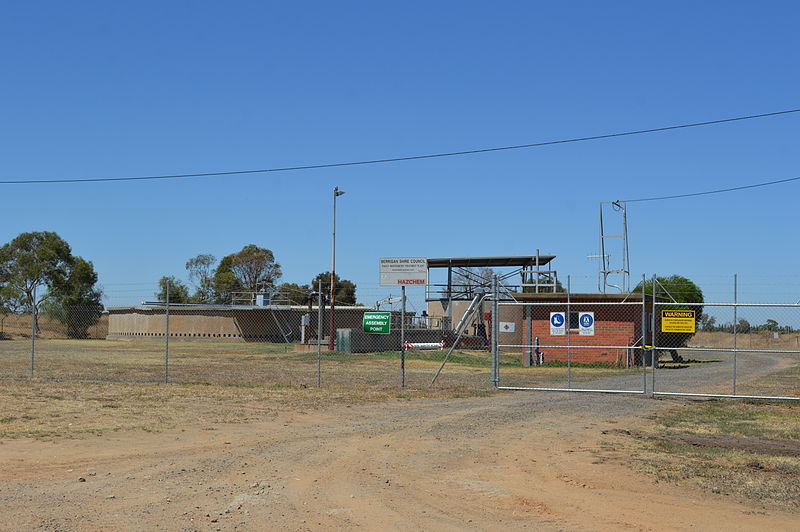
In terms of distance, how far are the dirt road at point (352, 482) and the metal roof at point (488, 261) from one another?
143 ft

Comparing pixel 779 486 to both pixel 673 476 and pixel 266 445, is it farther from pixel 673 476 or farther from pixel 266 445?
pixel 266 445

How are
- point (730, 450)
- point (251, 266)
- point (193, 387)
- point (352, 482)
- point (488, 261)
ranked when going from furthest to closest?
point (251, 266), point (488, 261), point (193, 387), point (730, 450), point (352, 482)

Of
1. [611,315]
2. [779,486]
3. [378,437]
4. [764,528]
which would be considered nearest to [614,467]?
[779,486]

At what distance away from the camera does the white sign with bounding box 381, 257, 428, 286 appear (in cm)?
1984

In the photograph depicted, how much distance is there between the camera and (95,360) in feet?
107

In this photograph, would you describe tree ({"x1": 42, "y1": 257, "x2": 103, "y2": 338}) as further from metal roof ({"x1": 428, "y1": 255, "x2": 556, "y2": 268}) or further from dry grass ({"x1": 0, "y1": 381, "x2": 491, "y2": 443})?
dry grass ({"x1": 0, "y1": 381, "x2": 491, "y2": 443})

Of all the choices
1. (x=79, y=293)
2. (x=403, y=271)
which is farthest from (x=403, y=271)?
(x=79, y=293)

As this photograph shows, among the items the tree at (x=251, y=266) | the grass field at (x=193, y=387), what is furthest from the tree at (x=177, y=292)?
the grass field at (x=193, y=387)

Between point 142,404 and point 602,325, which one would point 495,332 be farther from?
point 602,325

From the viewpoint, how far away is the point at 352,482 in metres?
8.77

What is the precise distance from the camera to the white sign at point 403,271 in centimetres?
1984

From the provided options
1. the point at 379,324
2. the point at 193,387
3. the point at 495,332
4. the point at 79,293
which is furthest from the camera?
the point at 79,293

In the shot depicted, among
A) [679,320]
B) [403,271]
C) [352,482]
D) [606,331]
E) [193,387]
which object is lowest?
[352,482]

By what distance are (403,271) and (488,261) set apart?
39.0 m
